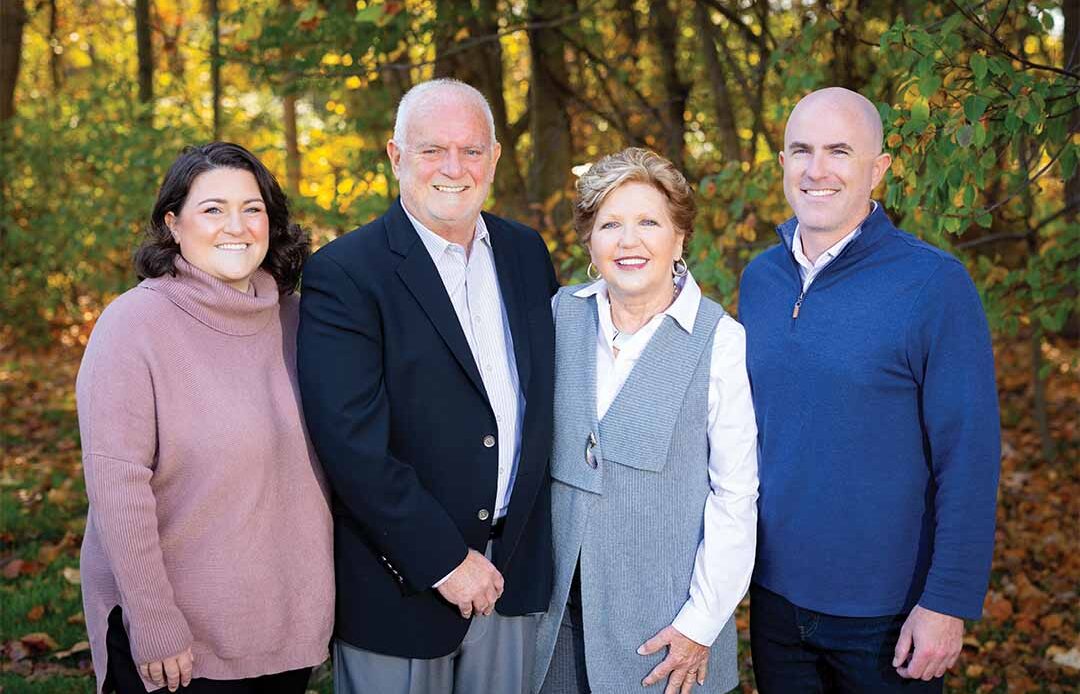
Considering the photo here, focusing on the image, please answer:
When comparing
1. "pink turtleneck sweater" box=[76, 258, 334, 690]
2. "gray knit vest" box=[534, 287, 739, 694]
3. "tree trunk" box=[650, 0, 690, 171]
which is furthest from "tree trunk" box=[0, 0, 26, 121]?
"gray knit vest" box=[534, 287, 739, 694]

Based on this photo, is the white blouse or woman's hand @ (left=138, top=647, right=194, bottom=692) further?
the white blouse

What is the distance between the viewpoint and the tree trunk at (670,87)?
306 inches

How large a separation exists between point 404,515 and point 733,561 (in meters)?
0.86

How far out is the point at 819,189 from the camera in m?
2.82

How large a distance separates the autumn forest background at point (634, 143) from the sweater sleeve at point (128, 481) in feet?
6.78

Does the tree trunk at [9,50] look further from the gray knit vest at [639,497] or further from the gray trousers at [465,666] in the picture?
the gray knit vest at [639,497]

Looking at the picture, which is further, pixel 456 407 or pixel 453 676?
pixel 453 676

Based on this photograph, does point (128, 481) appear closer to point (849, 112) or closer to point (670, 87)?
point (849, 112)

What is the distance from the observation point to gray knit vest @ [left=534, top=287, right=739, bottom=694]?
9.04ft

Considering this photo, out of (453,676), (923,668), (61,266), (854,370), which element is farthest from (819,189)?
(61,266)

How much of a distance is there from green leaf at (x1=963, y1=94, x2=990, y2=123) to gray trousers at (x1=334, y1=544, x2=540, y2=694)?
6.78 feet

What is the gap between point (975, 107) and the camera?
132 inches

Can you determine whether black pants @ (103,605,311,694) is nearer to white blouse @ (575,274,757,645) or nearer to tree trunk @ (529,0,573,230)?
white blouse @ (575,274,757,645)

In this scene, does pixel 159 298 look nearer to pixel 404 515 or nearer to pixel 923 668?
pixel 404 515
